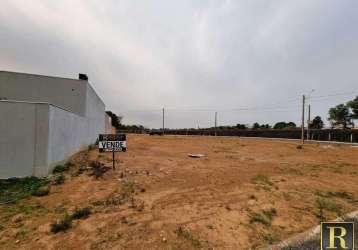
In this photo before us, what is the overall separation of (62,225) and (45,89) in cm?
→ 1283

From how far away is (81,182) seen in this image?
6.57m

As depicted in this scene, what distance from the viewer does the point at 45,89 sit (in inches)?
536

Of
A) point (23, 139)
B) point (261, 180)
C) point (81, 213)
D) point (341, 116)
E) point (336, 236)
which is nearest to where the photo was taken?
point (336, 236)

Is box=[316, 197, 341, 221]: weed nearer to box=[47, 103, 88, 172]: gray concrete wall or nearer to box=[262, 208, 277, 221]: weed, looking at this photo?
box=[262, 208, 277, 221]: weed

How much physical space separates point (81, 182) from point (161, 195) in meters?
2.93

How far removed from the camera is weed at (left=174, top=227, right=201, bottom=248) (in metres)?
3.16

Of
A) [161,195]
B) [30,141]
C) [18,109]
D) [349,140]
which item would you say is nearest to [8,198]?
[30,141]

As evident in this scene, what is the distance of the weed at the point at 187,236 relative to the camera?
10.4ft

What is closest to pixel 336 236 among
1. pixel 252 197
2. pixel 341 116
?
pixel 252 197

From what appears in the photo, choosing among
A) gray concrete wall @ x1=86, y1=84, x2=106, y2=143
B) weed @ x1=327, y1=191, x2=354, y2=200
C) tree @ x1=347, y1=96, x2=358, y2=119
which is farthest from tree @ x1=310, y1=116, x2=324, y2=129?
weed @ x1=327, y1=191, x2=354, y2=200

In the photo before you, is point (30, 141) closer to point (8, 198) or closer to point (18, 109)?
point (18, 109)

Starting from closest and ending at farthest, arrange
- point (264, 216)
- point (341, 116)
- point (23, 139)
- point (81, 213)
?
1. point (81, 213)
2. point (264, 216)
3. point (23, 139)
4. point (341, 116)

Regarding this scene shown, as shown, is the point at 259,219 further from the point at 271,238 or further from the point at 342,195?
the point at 342,195

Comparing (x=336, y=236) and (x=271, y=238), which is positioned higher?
(x=336, y=236)
